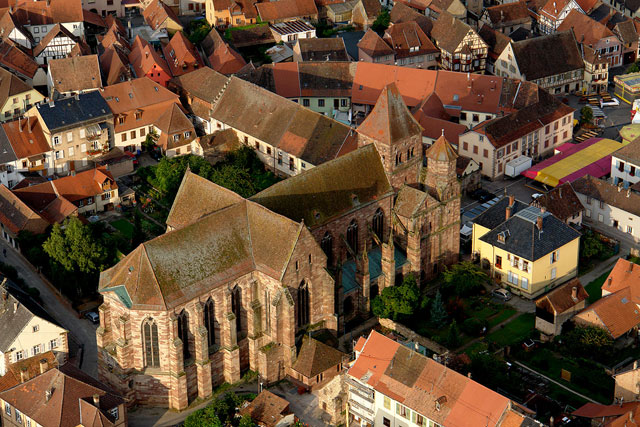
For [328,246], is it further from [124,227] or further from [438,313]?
[124,227]

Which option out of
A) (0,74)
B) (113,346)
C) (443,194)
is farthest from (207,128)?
(113,346)

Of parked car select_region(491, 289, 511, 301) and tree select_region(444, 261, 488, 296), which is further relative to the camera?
parked car select_region(491, 289, 511, 301)

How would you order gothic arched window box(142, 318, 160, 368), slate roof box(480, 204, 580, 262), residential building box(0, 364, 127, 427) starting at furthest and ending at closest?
1. slate roof box(480, 204, 580, 262)
2. gothic arched window box(142, 318, 160, 368)
3. residential building box(0, 364, 127, 427)

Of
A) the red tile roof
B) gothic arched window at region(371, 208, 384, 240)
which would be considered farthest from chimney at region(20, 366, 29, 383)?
gothic arched window at region(371, 208, 384, 240)

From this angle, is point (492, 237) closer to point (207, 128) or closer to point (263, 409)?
point (263, 409)

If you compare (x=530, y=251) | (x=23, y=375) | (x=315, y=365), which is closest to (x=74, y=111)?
(x=23, y=375)

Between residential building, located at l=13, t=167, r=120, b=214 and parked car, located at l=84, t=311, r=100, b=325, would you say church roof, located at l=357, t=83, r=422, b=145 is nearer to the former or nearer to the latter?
parked car, located at l=84, t=311, r=100, b=325

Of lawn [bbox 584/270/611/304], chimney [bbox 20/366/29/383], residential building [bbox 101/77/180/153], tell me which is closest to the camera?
chimney [bbox 20/366/29/383]

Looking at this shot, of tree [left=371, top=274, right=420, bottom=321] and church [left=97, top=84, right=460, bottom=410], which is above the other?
church [left=97, top=84, right=460, bottom=410]
